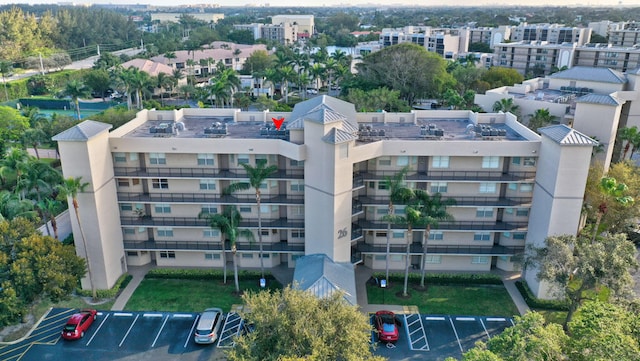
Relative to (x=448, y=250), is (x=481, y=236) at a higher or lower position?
higher

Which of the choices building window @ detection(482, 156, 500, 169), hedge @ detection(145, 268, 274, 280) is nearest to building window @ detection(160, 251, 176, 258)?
hedge @ detection(145, 268, 274, 280)

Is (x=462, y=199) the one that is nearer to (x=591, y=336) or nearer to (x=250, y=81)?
(x=591, y=336)

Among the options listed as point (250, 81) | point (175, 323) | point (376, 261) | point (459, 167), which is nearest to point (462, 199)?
point (459, 167)

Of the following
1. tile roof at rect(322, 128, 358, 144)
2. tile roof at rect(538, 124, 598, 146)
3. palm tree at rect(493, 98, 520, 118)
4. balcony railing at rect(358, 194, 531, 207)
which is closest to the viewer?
tile roof at rect(322, 128, 358, 144)

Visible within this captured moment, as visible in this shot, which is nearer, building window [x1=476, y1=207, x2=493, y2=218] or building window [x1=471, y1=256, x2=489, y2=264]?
building window [x1=476, y1=207, x2=493, y2=218]

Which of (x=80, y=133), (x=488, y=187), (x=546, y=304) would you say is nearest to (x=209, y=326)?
(x=80, y=133)

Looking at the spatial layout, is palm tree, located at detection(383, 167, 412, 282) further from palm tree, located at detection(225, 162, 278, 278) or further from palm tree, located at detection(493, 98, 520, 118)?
palm tree, located at detection(493, 98, 520, 118)

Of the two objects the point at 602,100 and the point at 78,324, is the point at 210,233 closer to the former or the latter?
the point at 78,324
